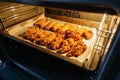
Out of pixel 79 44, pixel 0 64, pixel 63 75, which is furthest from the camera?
pixel 0 64

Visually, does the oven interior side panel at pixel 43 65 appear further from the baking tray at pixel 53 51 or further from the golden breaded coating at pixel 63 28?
the golden breaded coating at pixel 63 28

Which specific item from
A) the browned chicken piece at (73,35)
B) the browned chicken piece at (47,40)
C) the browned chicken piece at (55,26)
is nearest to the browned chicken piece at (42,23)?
the browned chicken piece at (55,26)

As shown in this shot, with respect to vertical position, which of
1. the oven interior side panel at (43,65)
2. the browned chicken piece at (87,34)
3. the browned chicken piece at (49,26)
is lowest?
the oven interior side panel at (43,65)

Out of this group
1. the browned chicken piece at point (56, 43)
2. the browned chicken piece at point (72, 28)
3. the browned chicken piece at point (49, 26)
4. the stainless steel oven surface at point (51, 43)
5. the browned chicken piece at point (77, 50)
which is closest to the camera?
the stainless steel oven surface at point (51, 43)

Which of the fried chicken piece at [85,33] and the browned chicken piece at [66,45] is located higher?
the fried chicken piece at [85,33]

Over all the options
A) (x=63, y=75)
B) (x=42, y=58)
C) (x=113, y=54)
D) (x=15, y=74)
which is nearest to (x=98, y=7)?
(x=113, y=54)

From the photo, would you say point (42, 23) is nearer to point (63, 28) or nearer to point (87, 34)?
point (63, 28)

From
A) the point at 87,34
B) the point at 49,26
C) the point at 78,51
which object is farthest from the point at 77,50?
the point at 49,26

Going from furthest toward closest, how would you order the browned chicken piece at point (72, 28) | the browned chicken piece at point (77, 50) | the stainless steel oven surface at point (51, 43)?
the browned chicken piece at point (72, 28), the browned chicken piece at point (77, 50), the stainless steel oven surface at point (51, 43)

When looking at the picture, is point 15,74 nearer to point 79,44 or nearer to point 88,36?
point 79,44
